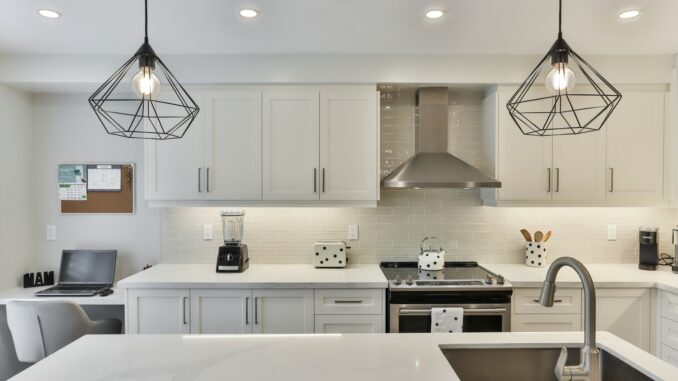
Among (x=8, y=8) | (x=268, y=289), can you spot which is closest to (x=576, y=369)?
(x=268, y=289)

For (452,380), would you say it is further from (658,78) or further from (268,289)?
(658,78)

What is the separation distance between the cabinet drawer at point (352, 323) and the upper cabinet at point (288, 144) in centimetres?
86

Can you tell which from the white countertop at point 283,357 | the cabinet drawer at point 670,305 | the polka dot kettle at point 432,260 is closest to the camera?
the white countertop at point 283,357

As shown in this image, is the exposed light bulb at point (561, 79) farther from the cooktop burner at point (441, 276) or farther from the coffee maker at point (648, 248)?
the coffee maker at point (648, 248)

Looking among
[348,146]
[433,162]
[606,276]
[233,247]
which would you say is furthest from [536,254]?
[233,247]

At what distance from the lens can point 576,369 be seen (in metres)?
1.21

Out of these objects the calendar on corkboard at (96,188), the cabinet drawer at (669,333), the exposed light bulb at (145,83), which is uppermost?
the exposed light bulb at (145,83)

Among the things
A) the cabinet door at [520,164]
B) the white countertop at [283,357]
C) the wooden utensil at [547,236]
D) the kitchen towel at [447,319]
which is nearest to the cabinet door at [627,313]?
the wooden utensil at [547,236]

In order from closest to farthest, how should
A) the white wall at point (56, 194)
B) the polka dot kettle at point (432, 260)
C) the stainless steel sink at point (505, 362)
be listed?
the stainless steel sink at point (505, 362)
the polka dot kettle at point (432, 260)
the white wall at point (56, 194)

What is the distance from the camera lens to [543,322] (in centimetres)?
277

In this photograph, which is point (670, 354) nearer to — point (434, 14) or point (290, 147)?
point (434, 14)

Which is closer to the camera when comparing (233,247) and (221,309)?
(221,309)

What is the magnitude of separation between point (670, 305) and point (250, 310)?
278 cm

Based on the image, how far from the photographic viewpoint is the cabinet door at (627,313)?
2764 mm
